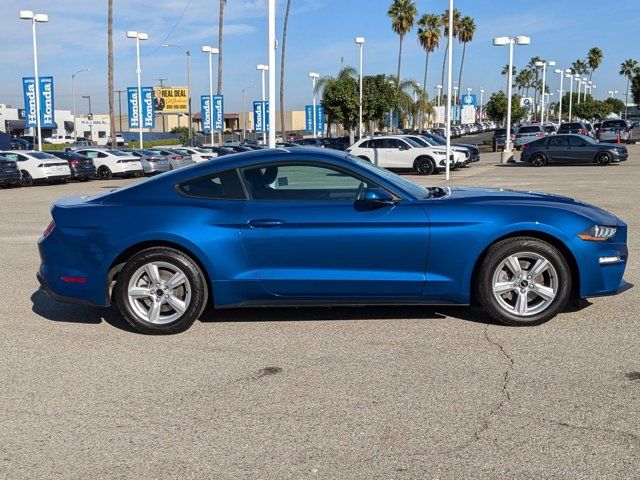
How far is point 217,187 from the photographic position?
20.1ft

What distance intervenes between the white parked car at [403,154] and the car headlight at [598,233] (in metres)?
24.5

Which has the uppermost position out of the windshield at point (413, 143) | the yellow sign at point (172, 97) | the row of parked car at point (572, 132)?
the yellow sign at point (172, 97)

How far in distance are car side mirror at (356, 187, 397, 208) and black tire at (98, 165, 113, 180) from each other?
29.9m

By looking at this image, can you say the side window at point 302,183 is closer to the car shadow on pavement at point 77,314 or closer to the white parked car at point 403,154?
the car shadow on pavement at point 77,314

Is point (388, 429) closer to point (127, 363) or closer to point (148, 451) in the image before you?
→ point (148, 451)

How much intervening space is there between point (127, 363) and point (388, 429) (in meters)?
2.21

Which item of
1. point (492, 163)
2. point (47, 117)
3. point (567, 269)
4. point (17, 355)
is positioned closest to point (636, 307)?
point (567, 269)

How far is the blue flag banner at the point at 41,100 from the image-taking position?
38.6m

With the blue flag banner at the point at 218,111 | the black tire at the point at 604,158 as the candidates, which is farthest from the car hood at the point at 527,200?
the blue flag banner at the point at 218,111

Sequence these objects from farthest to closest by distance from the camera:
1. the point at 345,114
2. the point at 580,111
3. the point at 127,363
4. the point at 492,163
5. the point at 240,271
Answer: the point at 580,111
the point at 345,114
the point at 492,163
the point at 240,271
the point at 127,363

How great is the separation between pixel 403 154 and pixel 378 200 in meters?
25.7

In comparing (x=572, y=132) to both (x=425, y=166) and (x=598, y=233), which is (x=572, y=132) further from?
(x=598, y=233)

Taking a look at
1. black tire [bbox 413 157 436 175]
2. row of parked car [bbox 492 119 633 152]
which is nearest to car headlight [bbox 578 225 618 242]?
black tire [bbox 413 157 436 175]

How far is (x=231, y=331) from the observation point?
20.1 feet
